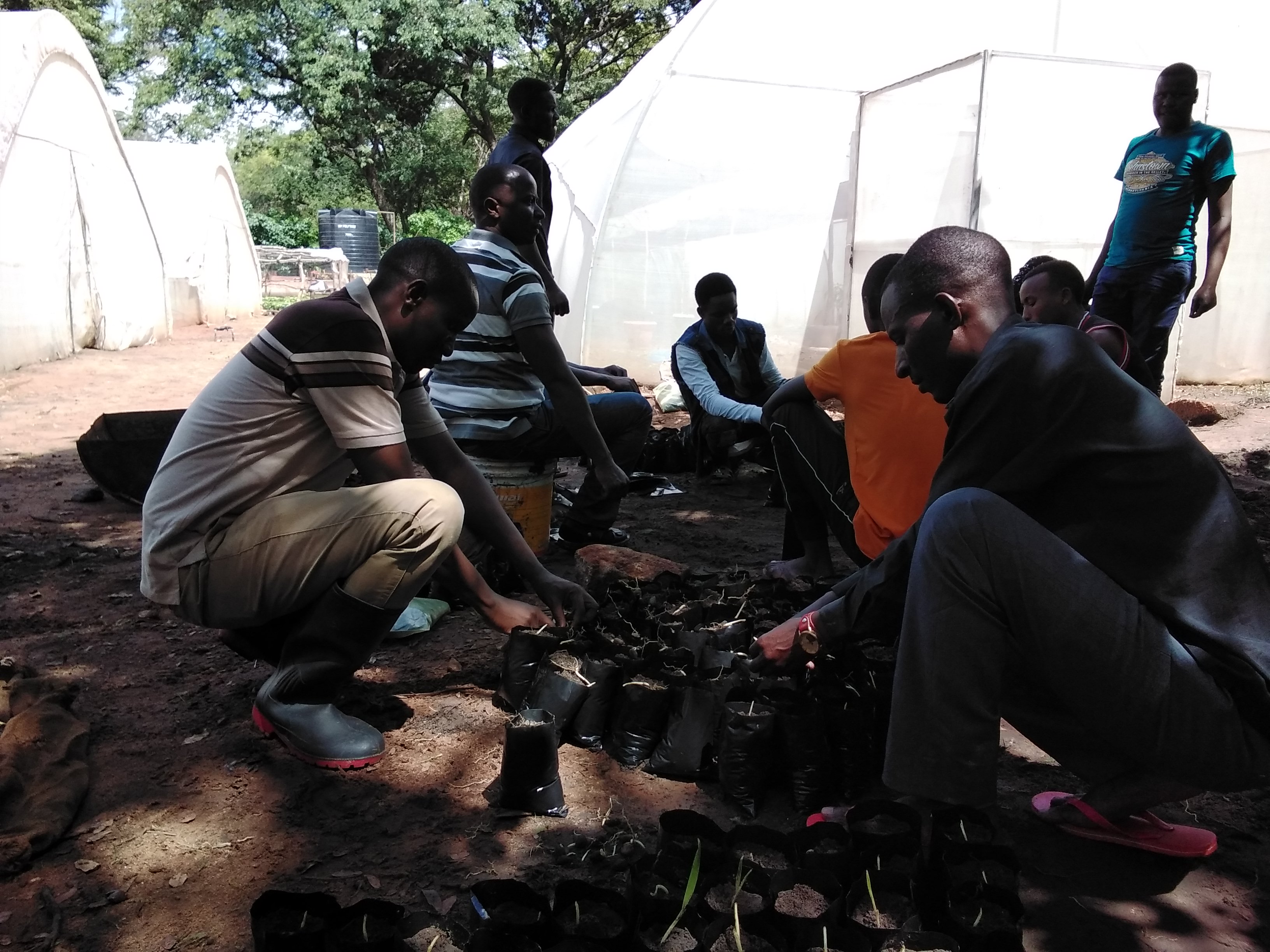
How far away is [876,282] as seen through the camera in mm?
3791

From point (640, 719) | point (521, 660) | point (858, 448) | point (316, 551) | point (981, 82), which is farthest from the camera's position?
point (981, 82)

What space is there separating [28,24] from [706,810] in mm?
12034

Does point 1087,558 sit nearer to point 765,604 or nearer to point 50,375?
point 765,604

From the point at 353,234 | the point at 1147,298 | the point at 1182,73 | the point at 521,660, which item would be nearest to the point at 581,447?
the point at 521,660

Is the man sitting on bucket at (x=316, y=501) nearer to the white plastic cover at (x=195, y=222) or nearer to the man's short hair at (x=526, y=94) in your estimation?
the man's short hair at (x=526, y=94)

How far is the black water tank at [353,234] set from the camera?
2806cm

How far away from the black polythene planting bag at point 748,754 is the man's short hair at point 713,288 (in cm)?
309

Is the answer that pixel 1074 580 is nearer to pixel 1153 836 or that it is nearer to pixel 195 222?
pixel 1153 836

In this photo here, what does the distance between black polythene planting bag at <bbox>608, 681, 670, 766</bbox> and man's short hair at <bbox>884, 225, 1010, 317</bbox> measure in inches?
48.6

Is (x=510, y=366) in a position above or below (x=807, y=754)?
above

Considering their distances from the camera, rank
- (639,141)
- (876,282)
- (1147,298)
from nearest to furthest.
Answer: (876,282) → (1147,298) → (639,141)

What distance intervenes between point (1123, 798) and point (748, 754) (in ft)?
2.78

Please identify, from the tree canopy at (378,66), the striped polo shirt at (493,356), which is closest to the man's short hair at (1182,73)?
the striped polo shirt at (493,356)

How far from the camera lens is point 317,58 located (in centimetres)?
2645
